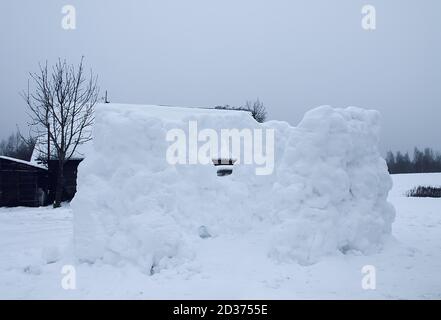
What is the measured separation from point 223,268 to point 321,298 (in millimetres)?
2009

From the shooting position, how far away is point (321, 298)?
5.59 meters

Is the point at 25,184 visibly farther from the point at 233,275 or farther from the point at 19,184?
the point at 233,275

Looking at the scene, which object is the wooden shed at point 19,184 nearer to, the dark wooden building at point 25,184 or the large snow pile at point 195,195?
the dark wooden building at point 25,184

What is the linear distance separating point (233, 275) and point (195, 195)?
2359mm

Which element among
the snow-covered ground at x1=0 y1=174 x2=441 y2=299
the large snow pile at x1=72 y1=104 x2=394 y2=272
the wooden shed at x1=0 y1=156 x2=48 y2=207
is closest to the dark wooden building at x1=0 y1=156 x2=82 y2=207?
the wooden shed at x1=0 y1=156 x2=48 y2=207

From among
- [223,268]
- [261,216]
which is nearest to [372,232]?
[261,216]

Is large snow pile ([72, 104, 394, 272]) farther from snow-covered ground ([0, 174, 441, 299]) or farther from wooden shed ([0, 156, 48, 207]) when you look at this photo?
wooden shed ([0, 156, 48, 207])

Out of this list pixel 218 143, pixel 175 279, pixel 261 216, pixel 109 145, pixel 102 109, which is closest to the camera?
pixel 175 279

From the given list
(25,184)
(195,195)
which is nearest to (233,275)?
(195,195)

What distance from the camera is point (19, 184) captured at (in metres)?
21.0

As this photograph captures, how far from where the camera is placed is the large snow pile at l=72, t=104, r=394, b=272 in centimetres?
704

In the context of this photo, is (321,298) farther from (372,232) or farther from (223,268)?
(372,232)

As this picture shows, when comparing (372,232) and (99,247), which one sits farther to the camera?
(372,232)
